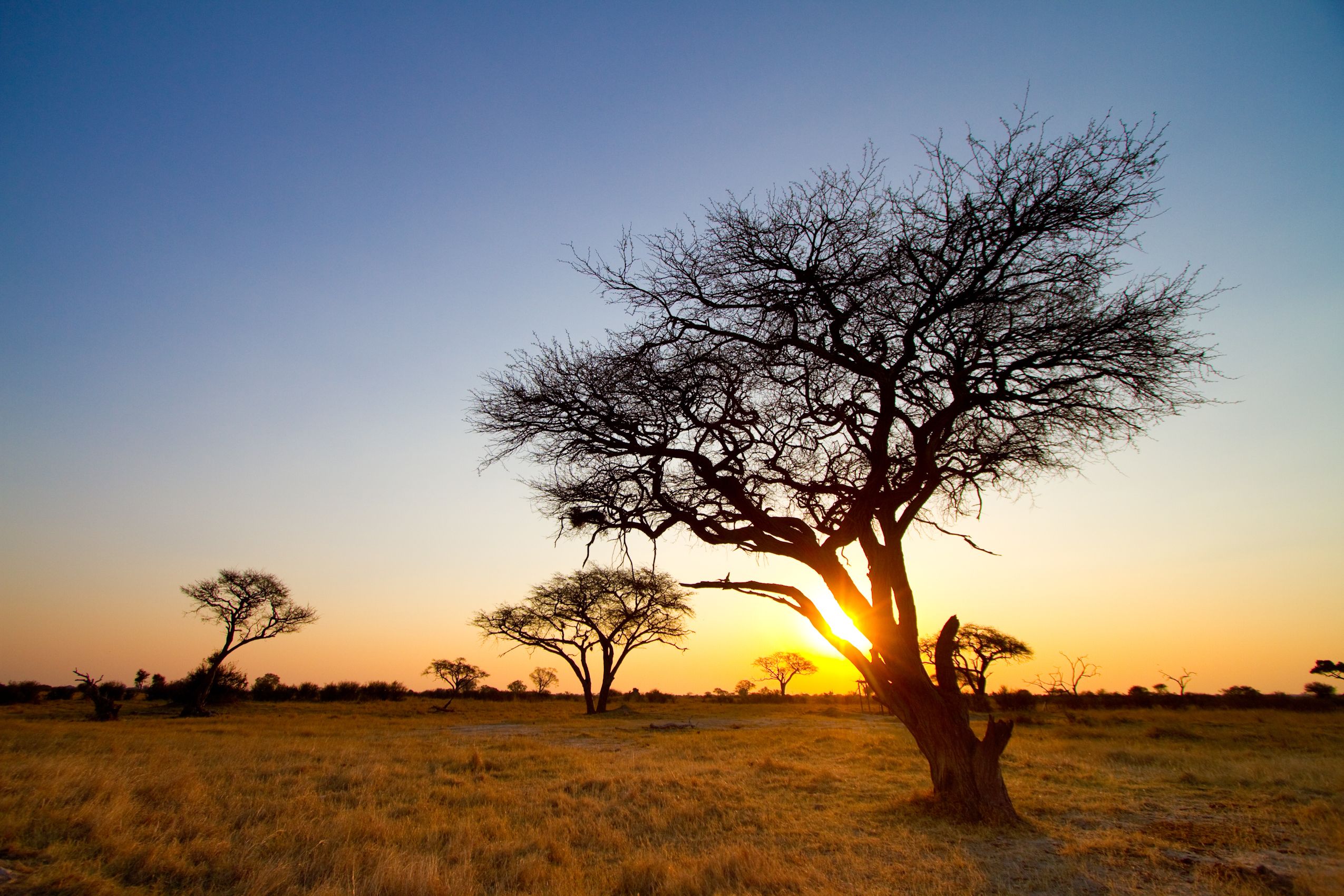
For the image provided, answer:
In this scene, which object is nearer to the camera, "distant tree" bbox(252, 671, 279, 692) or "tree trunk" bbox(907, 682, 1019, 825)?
"tree trunk" bbox(907, 682, 1019, 825)

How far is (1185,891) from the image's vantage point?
5.37 metres

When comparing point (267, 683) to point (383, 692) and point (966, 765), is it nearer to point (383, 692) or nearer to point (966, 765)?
point (383, 692)

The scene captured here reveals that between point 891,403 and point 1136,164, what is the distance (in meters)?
3.91

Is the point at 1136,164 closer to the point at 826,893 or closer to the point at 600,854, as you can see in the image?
the point at 826,893

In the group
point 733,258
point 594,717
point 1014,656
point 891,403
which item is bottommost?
point 594,717

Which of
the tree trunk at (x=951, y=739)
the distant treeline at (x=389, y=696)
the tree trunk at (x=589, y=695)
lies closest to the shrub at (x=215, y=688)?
the distant treeline at (x=389, y=696)

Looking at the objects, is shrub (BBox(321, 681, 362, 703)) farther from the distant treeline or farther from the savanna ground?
the savanna ground

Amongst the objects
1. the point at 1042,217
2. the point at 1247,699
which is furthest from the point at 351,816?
the point at 1247,699

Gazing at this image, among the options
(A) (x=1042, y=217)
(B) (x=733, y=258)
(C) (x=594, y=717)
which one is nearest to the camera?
(A) (x=1042, y=217)

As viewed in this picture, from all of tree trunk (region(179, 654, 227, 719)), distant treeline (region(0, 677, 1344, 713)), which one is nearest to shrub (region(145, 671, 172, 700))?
distant treeline (region(0, 677, 1344, 713))

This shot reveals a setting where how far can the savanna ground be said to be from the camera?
564 cm

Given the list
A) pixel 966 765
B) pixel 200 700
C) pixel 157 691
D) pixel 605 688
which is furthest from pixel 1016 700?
pixel 157 691

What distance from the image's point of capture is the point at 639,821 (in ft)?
28.1

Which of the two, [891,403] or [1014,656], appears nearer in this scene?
[891,403]
